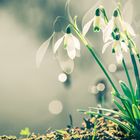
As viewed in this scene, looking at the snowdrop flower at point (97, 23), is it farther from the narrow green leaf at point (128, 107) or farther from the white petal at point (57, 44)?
the narrow green leaf at point (128, 107)

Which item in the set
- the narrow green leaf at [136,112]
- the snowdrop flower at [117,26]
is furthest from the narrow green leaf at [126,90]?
the snowdrop flower at [117,26]

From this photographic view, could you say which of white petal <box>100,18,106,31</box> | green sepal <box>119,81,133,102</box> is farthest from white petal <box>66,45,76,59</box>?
green sepal <box>119,81,133,102</box>

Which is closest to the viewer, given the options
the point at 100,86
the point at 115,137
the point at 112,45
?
the point at 115,137

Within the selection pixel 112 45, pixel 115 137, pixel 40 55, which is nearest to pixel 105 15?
pixel 112 45

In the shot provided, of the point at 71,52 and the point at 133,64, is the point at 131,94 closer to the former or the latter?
the point at 133,64

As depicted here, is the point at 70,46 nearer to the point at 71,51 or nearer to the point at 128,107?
the point at 71,51
